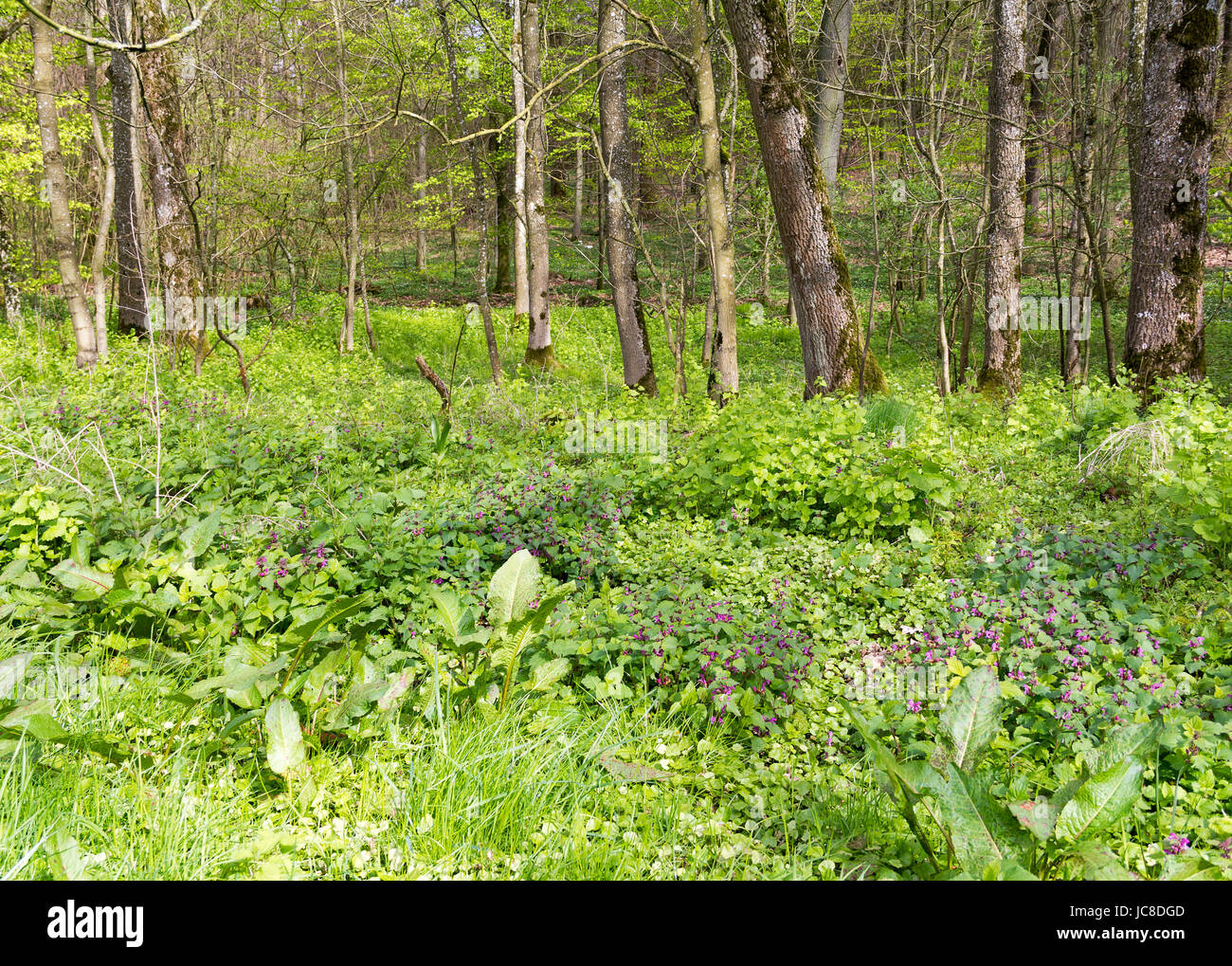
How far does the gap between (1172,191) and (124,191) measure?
13.9 m

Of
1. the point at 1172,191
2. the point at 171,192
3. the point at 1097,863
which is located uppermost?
the point at 171,192

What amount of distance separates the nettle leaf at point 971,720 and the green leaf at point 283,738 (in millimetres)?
1894

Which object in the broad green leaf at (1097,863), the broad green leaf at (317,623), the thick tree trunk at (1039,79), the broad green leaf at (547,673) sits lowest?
the broad green leaf at (1097,863)

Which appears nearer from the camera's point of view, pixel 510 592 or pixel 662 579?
pixel 510 592

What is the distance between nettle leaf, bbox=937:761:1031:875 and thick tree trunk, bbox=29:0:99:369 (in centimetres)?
1079

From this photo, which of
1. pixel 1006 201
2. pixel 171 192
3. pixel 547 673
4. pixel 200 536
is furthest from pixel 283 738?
pixel 171 192

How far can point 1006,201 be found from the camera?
28.9 feet

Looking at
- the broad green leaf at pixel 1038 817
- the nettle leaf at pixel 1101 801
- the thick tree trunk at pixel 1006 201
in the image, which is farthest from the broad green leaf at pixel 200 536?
the thick tree trunk at pixel 1006 201

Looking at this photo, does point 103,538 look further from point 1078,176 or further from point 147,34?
point 1078,176

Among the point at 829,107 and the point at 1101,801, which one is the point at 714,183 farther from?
the point at 1101,801

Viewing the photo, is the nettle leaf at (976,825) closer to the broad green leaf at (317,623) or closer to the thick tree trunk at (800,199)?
the broad green leaf at (317,623)

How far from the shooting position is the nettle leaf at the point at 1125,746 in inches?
82.6

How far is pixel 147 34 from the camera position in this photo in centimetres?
920

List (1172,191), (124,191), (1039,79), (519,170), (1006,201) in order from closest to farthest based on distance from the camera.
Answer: (1172,191) < (1006,201) < (1039,79) < (519,170) < (124,191)
